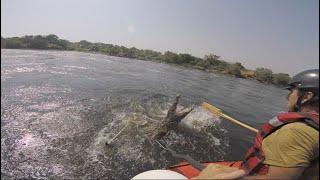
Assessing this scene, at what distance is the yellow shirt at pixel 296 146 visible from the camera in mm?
2717

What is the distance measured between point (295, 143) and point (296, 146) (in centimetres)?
3

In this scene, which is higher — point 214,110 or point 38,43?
point 38,43

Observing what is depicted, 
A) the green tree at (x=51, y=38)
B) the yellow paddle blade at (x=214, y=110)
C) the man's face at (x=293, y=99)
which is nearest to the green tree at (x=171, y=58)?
the green tree at (x=51, y=38)

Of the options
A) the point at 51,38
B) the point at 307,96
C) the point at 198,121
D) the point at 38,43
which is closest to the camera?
the point at 307,96

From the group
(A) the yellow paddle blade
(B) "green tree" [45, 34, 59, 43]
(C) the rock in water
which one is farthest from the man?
(B) "green tree" [45, 34, 59, 43]

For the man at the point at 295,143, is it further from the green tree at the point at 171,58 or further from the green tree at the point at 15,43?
the green tree at the point at 171,58

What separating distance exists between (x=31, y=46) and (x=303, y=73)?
205 ft

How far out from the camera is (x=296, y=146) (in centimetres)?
274

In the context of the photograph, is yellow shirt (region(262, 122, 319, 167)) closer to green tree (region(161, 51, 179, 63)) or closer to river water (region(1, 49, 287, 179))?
river water (region(1, 49, 287, 179))

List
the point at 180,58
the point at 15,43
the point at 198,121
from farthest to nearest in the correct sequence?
the point at 180,58 → the point at 15,43 → the point at 198,121

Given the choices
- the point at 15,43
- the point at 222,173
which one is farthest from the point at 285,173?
the point at 15,43

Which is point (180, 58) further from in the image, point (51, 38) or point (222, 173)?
point (222, 173)

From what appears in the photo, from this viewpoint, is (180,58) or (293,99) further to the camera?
(180,58)

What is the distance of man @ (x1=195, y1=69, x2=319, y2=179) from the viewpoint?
273 cm
